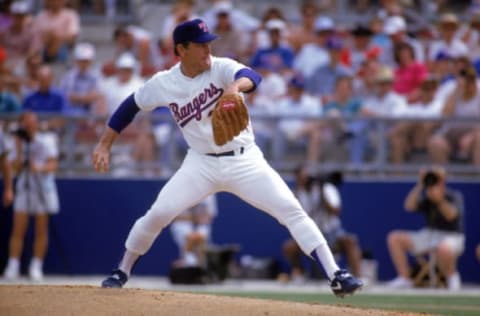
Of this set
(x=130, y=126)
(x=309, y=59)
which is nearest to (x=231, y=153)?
(x=130, y=126)

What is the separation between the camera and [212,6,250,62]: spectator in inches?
658

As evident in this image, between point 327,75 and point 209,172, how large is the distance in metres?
7.34

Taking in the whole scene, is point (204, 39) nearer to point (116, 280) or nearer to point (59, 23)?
point (116, 280)

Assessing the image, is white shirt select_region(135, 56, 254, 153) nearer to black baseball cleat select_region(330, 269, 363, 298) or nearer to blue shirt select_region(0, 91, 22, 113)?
black baseball cleat select_region(330, 269, 363, 298)

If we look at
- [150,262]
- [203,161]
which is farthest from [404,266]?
[203,161]

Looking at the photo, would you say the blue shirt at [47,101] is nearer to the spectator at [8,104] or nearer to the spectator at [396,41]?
the spectator at [8,104]

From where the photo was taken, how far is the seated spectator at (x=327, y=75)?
52.6 ft

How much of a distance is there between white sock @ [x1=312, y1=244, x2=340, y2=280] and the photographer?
227 inches

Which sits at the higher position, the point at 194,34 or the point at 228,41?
the point at 228,41

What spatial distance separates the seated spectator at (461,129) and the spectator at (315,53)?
1.97m

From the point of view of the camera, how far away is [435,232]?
1469 cm

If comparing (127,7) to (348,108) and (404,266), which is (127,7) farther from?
(404,266)

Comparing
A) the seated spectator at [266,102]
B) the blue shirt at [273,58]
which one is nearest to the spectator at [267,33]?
the blue shirt at [273,58]

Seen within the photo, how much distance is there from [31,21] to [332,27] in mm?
4361
